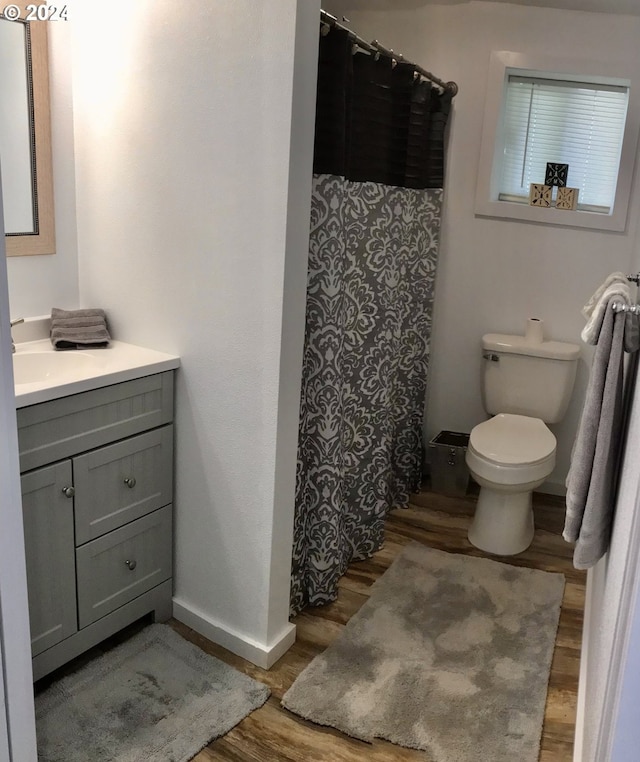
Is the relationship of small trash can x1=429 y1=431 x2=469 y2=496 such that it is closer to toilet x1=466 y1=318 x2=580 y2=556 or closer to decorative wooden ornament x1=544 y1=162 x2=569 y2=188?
toilet x1=466 y1=318 x2=580 y2=556

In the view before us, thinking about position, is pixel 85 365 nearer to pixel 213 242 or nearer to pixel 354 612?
pixel 213 242

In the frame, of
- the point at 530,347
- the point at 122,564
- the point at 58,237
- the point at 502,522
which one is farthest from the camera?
the point at 530,347

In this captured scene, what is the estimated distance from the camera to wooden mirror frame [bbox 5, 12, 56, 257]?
2.17 metres

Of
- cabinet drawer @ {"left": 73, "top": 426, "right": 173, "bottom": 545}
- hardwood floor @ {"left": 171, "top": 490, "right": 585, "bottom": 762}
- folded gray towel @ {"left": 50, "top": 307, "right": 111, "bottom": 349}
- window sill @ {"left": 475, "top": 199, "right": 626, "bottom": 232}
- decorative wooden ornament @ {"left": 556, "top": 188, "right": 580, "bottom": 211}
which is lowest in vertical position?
hardwood floor @ {"left": 171, "top": 490, "right": 585, "bottom": 762}

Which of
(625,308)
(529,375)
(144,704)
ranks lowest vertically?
(144,704)

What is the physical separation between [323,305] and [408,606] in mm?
1124

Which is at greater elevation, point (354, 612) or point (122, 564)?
point (122, 564)

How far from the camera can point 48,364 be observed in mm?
2203

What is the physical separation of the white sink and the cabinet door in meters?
0.36

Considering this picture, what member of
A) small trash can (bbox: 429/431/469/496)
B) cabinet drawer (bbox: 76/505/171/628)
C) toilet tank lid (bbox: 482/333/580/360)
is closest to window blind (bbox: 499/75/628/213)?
toilet tank lid (bbox: 482/333/580/360)

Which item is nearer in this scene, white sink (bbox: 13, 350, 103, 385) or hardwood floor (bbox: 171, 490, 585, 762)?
hardwood floor (bbox: 171, 490, 585, 762)

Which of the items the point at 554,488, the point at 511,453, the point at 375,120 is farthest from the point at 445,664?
the point at 375,120

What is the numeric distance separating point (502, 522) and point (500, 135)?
177 cm

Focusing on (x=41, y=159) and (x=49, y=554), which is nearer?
(x=49, y=554)
